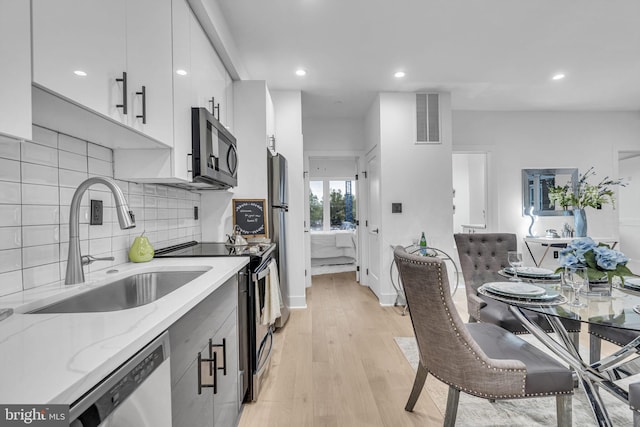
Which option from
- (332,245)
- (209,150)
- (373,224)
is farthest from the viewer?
(332,245)

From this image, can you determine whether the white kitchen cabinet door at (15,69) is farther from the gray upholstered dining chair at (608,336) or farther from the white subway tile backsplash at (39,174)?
the gray upholstered dining chair at (608,336)

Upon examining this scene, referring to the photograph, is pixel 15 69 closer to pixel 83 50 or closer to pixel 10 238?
pixel 83 50

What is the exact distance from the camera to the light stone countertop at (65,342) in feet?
1.56

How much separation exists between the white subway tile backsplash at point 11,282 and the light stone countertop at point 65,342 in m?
0.03

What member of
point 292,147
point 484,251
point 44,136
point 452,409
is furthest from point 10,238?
point 292,147

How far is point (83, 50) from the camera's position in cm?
98

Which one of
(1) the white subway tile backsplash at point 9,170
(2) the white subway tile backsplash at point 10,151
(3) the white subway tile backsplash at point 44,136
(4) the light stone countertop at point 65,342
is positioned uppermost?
(3) the white subway tile backsplash at point 44,136

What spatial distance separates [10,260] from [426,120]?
3.92 meters

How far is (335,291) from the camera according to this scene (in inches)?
175

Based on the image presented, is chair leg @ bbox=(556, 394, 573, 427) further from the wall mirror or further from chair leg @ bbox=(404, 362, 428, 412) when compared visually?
the wall mirror

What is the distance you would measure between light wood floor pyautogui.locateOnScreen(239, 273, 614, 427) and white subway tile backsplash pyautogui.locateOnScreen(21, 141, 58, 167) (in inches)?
62.1

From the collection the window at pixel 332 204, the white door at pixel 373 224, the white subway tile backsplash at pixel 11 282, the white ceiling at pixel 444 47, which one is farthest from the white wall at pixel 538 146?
the white subway tile backsplash at pixel 11 282

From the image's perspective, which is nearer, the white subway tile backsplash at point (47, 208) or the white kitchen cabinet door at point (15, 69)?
the white kitchen cabinet door at point (15, 69)

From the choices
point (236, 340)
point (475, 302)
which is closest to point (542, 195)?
point (475, 302)
